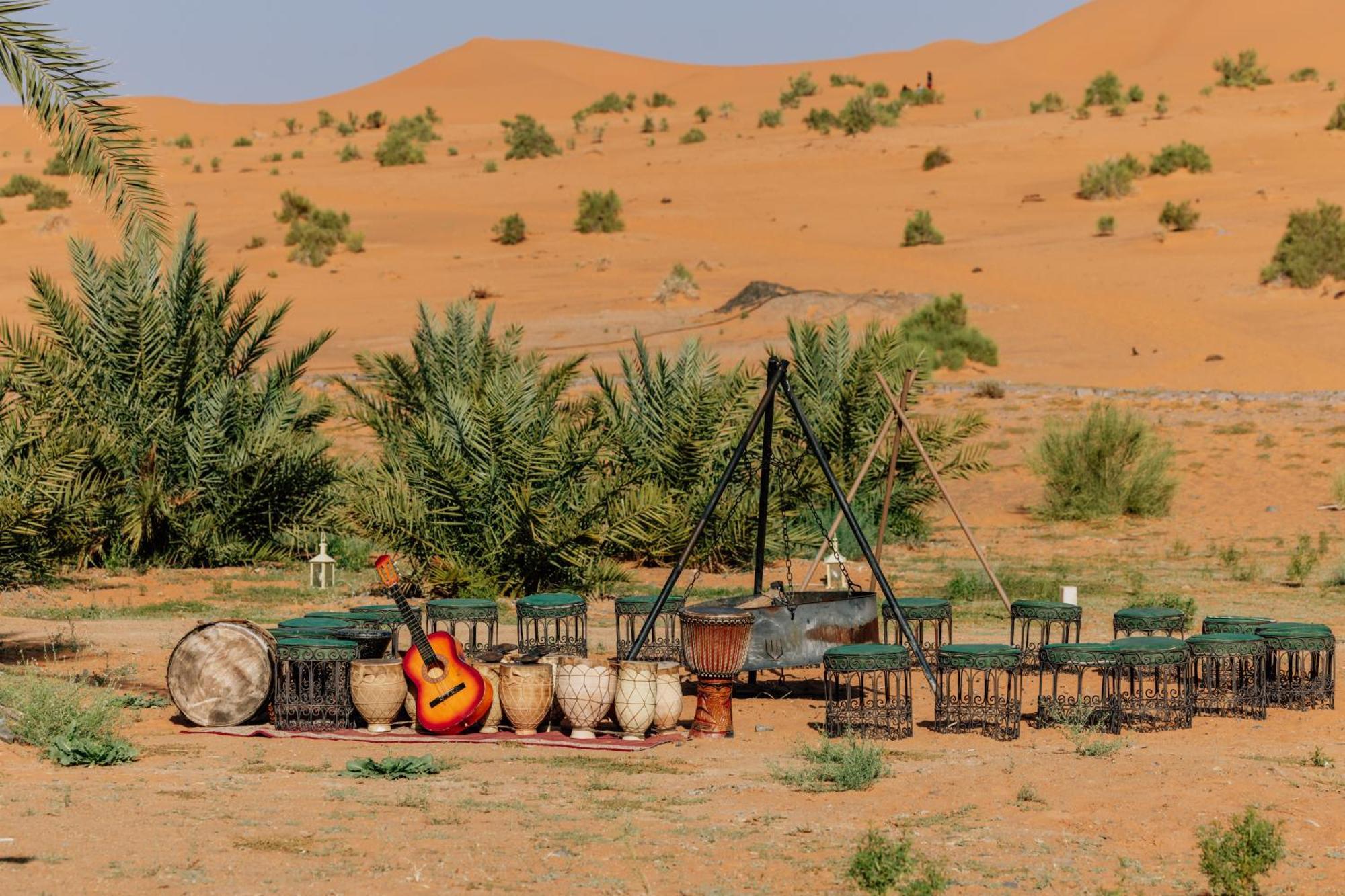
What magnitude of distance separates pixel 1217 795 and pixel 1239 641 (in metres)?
2.24

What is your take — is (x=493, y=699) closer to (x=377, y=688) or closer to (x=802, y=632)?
(x=377, y=688)

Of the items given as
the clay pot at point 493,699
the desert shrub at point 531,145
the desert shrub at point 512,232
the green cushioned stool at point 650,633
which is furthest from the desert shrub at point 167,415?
the desert shrub at point 531,145

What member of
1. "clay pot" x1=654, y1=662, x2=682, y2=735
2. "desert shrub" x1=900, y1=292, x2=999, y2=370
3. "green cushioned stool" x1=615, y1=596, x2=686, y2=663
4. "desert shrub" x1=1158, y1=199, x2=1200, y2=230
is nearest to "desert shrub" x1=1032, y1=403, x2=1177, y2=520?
"desert shrub" x1=900, y1=292, x2=999, y2=370

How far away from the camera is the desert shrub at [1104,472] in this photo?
20.4 m

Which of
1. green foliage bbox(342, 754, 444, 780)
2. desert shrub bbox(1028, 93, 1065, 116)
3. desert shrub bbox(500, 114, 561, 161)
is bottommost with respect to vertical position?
green foliage bbox(342, 754, 444, 780)

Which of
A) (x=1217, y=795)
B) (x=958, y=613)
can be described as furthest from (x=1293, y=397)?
(x=1217, y=795)

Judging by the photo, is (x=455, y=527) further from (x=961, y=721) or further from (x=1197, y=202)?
(x=1197, y=202)

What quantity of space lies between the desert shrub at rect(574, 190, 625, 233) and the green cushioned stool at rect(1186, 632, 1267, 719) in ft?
106

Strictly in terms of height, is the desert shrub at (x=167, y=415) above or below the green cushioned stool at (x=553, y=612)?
above

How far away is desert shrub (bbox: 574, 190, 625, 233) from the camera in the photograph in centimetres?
4197

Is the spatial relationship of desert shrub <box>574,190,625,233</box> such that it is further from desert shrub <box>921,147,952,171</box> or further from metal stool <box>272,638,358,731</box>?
metal stool <box>272,638,358,731</box>

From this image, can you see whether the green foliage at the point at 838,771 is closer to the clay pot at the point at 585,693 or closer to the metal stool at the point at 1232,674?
the clay pot at the point at 585,693

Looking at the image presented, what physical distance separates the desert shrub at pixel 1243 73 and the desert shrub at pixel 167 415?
51591 millimetres

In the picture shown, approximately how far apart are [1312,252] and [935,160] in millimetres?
16701
